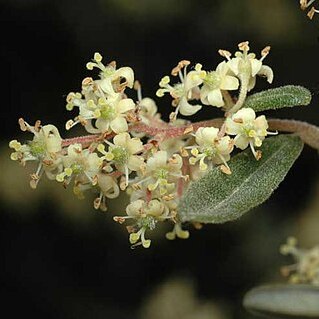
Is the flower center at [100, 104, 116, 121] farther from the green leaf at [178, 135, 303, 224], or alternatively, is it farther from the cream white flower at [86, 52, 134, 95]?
the green leaf at [178, 135, 303, 224]

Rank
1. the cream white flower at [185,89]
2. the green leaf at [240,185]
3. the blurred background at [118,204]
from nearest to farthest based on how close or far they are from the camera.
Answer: the green leaf at [240,185], the cream white flower at [185,89], the blurred background at [118,204]

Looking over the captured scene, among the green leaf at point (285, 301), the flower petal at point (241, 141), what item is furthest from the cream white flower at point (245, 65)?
the green leaf at point (285, 301)

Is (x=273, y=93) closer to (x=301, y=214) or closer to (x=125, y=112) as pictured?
(x=125, y=112)

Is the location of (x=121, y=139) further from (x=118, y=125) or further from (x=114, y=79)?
(x=114, y=79)

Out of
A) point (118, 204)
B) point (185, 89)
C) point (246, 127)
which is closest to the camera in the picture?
point (246, 127)

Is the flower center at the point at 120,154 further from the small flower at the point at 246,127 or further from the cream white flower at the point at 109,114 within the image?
the small flower at the point at 246,127

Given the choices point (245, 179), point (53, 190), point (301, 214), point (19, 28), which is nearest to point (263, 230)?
point (301, 214)

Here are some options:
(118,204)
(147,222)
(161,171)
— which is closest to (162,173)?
(161,171)
